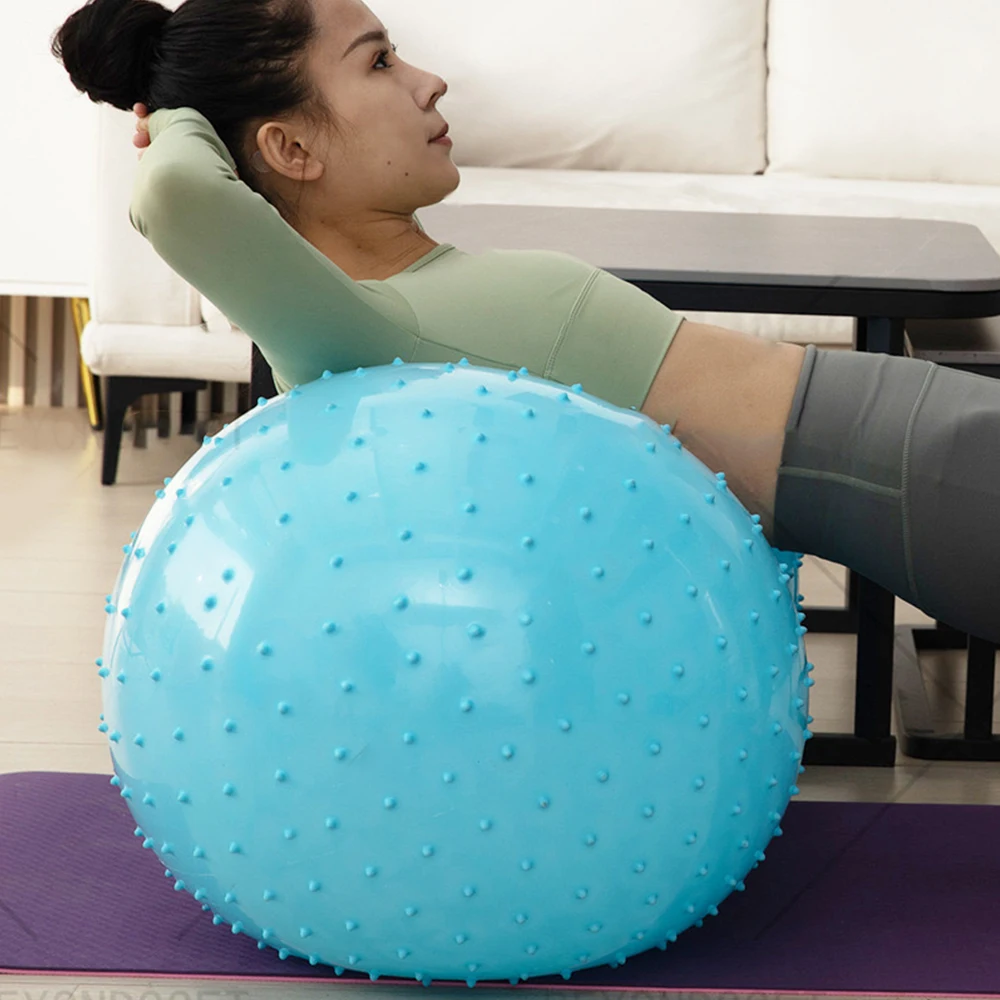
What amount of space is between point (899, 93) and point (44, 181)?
1.89 m

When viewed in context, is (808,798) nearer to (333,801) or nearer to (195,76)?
(333,801)

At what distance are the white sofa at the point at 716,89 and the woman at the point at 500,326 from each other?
67.1 inches

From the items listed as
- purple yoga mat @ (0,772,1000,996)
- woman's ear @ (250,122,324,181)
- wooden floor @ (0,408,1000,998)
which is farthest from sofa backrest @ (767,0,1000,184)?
woman's ear @ (250,122,324,181)

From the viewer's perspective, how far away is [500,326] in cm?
117

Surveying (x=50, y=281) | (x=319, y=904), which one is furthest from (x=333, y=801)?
(x=50, y=281)

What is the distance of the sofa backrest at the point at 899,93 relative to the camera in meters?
3.04

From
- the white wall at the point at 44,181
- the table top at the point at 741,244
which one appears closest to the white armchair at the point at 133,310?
the white wall at the point at 44,181

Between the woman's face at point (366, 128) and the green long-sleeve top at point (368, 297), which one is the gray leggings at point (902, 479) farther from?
the woman's face at point (366, 128)

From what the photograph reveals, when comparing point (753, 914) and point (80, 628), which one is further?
point (80, 628)

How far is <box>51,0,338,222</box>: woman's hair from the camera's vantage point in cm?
122

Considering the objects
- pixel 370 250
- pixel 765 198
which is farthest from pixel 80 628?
pixel 765 198

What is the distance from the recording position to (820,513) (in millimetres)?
1213

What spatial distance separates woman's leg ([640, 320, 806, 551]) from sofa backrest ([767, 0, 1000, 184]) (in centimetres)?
203

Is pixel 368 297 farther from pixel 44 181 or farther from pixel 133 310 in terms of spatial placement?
pixel 44 181
